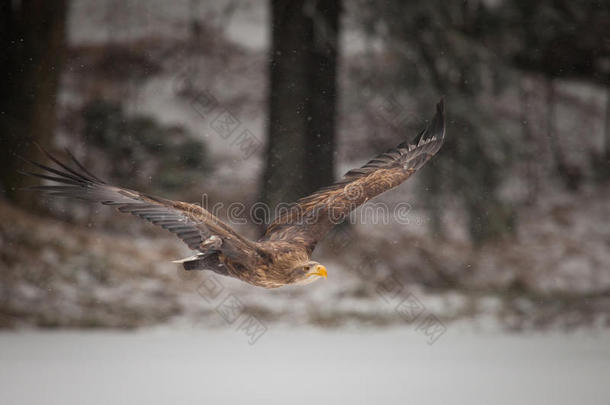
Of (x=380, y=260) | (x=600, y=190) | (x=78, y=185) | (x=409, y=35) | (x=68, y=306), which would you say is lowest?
(x=68, y=306)

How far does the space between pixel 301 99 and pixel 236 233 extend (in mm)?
2938

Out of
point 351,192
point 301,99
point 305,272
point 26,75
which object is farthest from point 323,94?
point 305,272

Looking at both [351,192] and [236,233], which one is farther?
[351,192]

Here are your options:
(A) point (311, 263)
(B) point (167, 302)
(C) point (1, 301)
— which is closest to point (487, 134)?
(B) point (167, 302)

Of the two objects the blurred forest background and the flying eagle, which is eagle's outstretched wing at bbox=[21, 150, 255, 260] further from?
the blurred forest background

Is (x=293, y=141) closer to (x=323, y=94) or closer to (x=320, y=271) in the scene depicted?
(x=323, y=94)

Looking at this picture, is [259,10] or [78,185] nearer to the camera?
[78,185]

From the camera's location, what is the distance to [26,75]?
581cm

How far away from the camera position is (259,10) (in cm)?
599

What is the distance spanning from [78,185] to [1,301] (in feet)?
11.3

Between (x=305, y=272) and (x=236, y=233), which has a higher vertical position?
(x=236, y=233)

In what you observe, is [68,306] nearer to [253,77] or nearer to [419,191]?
[253,77]

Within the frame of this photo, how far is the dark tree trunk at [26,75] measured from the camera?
573cm


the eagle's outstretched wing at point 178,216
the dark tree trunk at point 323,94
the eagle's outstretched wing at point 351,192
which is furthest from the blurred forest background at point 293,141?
the eagle's outstretched wing at point 178,216
